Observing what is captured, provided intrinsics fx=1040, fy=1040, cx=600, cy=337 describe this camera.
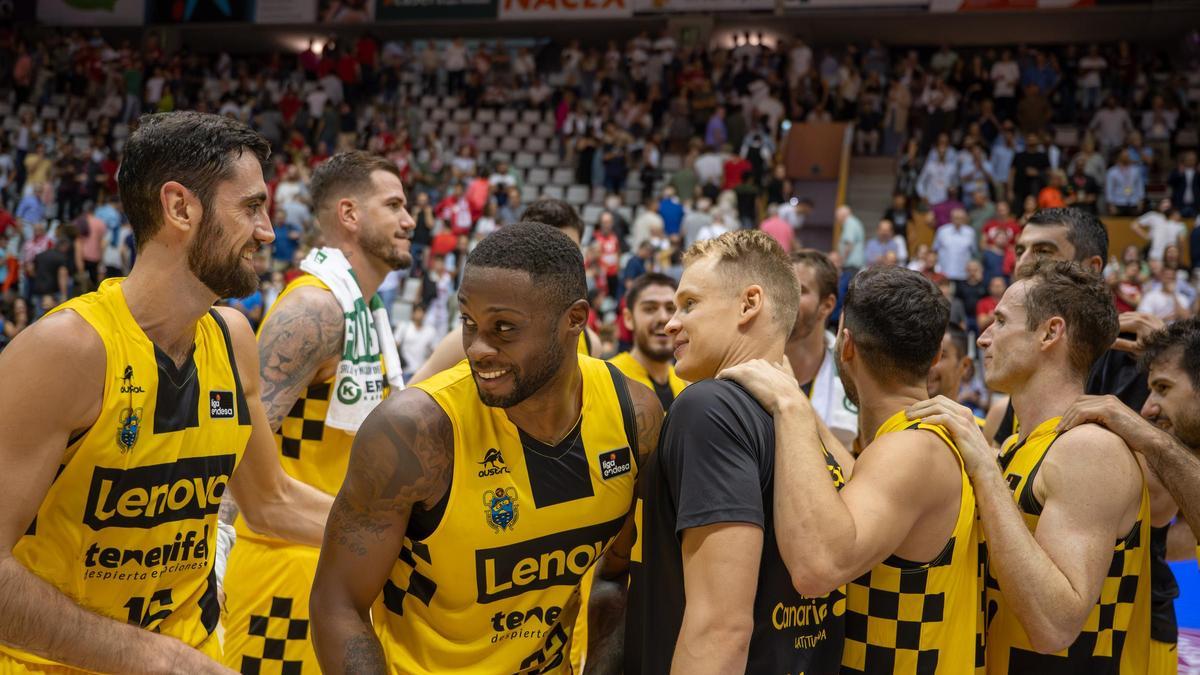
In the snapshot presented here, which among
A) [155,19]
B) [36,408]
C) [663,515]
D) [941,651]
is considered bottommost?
[941,651]

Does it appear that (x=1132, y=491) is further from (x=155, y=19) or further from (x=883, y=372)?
(x=155, y=19)

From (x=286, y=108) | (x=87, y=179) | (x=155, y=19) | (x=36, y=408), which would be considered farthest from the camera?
(x=155, y=19)

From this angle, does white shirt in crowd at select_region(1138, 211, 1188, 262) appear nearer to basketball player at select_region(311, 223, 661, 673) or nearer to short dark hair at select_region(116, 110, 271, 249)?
basketball player at select_region(311, 223, 661, 673)

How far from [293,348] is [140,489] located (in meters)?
1.39

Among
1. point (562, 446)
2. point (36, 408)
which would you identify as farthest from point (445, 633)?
point (36, 408)

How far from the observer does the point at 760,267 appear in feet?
9.57

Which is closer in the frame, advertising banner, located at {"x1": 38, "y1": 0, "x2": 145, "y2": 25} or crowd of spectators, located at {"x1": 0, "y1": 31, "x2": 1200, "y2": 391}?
crowd of spectators, located at {"x1": 0, "y1": 31, "x2": 1200, "y2": 391}

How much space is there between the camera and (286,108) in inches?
1002

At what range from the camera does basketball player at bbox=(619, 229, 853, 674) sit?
2428 millimetres

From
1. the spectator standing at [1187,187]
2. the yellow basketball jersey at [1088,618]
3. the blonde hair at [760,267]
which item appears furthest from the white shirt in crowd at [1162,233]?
the blonde hair at [760,267]

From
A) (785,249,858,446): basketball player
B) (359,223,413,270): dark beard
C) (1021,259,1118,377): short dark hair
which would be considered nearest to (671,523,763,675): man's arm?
(1021,259,1118,377): short dark hair

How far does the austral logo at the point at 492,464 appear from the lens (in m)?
2.65

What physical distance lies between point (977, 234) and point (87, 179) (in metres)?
18.2

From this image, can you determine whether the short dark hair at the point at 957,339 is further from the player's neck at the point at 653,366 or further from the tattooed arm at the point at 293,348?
the tattooed arm at the point at 293,348
